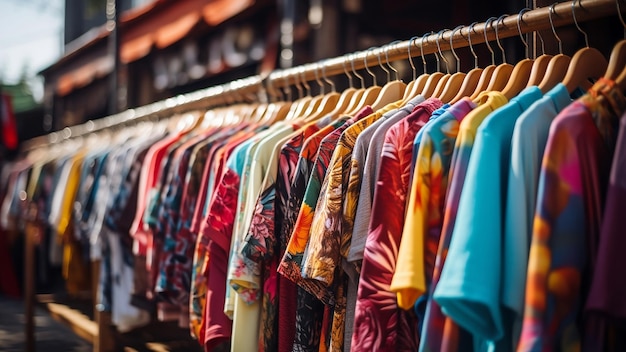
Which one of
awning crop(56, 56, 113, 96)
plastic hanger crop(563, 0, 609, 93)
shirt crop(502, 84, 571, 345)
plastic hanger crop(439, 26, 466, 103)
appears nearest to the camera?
shirt crop(502, 84, 571, 345)

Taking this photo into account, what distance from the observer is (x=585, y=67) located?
1.21 metres

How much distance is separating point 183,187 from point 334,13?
2.13m

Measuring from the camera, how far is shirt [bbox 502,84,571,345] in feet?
3.32

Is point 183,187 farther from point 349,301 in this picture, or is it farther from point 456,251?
point 456,251

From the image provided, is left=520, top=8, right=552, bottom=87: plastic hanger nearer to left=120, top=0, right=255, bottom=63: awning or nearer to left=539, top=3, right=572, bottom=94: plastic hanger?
left=539, top=3, right=572, bottom=94: plastic hanger

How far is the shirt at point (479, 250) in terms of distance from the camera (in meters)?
0.99

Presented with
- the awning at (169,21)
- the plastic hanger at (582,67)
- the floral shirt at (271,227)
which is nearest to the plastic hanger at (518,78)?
the plastic hanger at (582,67)

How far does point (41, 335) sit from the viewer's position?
442 centimetres

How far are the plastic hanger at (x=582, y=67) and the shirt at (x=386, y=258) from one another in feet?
0.94

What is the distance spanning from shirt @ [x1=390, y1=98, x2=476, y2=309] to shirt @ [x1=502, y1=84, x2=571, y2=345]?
0.13 m

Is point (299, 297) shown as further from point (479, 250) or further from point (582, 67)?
point (582, 67)

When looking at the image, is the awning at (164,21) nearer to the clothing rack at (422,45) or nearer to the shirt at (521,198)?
the clothing rack at (422,45)

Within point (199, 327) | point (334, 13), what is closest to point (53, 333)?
point (334, 13)

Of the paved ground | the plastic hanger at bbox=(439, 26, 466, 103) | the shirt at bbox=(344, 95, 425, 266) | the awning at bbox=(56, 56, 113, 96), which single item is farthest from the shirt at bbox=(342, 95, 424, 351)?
the awning at bbox=(56, 56, 113, 96)
